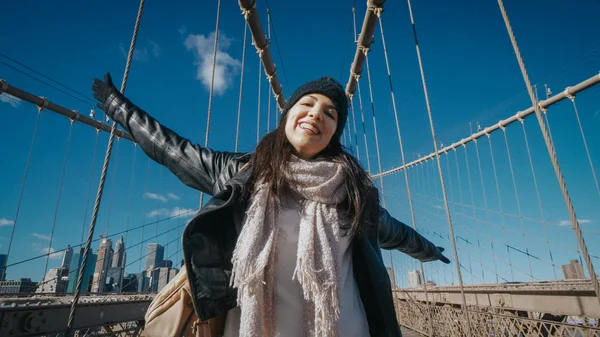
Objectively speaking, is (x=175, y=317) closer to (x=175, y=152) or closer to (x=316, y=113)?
(x=175, y=152)

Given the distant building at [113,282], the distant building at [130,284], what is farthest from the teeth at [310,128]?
the distant building at [113,282]

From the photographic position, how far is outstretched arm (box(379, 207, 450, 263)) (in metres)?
1.54

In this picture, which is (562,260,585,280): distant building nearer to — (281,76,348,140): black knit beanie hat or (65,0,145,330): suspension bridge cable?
(281,76,348,140): black knit beanie hat

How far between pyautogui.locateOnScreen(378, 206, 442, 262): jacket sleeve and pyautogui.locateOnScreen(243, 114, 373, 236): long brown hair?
0.41 m

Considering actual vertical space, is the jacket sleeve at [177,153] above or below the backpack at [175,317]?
above

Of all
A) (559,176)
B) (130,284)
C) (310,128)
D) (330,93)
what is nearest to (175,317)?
(310,128)

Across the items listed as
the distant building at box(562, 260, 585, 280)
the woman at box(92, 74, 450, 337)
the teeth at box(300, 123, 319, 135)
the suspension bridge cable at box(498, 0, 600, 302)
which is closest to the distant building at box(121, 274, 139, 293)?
the woman at box(92, 74, 450, 337)

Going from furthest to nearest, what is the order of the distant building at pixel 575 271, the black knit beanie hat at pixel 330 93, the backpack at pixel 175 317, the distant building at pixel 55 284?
the distant building at pixel 575 271
the distant building at pixel 55 284
the black knit beanie hat at pixel 330 93
the backpack at pixel 175 317

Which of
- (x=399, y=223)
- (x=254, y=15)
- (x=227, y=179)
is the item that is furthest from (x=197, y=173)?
(x=254, y=15)

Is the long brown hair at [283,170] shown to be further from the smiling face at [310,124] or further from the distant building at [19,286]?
the distant building at [19,286]

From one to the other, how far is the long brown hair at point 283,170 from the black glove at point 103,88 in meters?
0.64

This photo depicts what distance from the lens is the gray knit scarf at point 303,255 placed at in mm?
783

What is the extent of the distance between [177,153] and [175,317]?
0.53m

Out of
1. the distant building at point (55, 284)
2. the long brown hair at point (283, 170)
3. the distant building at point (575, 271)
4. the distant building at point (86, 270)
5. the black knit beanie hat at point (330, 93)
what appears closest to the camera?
the long brown hair at point (283, 170)
